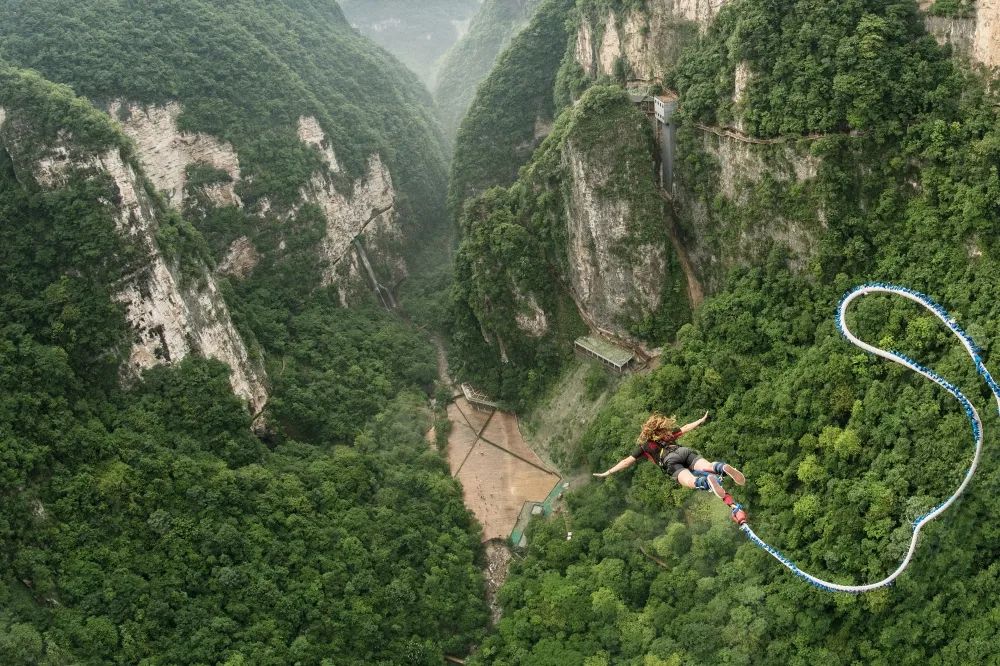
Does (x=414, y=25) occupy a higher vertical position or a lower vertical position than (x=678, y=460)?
higher

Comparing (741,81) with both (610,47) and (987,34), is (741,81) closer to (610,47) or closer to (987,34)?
(987,34)

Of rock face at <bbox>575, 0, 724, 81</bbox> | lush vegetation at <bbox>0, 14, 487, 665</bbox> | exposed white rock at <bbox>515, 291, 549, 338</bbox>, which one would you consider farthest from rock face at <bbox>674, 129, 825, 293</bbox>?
lush vegetation at <bbox>0, 14, 487, 665</bbox>

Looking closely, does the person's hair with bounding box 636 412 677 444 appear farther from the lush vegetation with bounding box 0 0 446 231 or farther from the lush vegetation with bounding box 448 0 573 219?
the lush vegetation with bounding box 448 0 573 219

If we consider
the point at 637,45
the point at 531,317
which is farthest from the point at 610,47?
the point at 531,317

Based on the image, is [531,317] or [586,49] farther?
[586,49]

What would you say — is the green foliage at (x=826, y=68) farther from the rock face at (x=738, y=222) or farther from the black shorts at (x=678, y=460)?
the black shorts at (x=678, y=460)

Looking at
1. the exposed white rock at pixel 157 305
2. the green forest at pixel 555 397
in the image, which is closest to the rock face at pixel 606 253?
the green forest at pixel 555 397

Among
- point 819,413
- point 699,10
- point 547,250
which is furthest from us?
point 547,250
